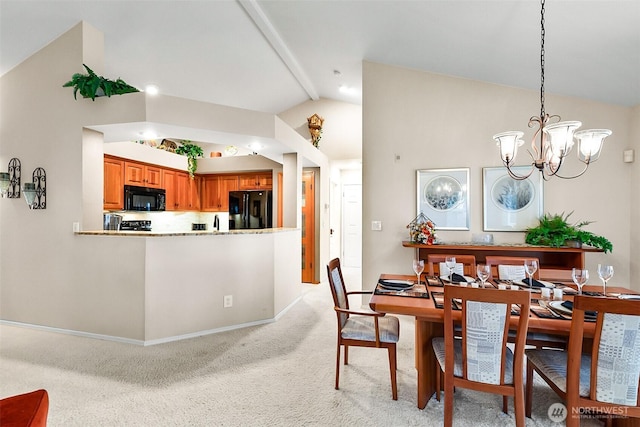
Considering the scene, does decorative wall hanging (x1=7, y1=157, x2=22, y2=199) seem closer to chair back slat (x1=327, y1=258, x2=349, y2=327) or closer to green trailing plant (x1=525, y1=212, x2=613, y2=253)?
chair back slat (x1=327, y1=258, x2=349, y2=327)

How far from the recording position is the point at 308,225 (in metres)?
5.63

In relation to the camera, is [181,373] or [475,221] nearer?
[181,373]

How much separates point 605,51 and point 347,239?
569 cm

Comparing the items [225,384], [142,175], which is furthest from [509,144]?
[142,175]

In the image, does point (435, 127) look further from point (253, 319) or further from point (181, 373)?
point (181, 373)

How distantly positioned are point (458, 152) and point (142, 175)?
4.79 meters

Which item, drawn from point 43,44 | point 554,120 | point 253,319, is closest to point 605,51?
point 554,120

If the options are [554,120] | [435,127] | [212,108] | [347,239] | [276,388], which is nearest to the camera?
[276,388]

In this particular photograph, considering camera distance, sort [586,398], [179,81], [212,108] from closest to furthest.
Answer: [586,398]
[212,108]
[179,81]

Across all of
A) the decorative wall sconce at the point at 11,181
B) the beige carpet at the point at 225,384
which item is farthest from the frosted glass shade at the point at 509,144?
the decorative wall sconce at the point at 11,181

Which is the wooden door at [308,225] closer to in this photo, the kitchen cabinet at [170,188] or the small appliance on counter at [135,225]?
the kitchen cabinet at [170,188]

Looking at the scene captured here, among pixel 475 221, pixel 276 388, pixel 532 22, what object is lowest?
pixel 276 388

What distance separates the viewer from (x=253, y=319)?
3.56 meters

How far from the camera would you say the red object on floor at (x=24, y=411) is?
1.02m
